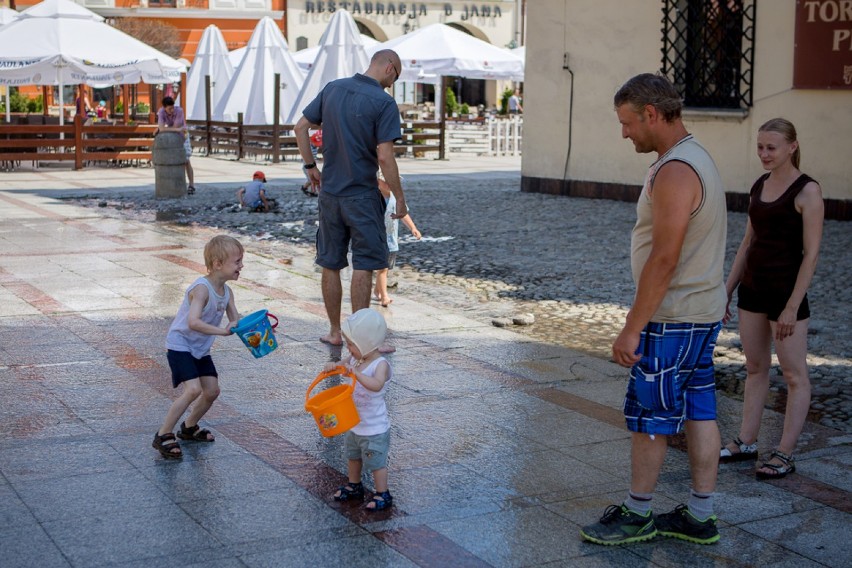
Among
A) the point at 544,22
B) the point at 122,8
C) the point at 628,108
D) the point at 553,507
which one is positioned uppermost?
the point at 122,8

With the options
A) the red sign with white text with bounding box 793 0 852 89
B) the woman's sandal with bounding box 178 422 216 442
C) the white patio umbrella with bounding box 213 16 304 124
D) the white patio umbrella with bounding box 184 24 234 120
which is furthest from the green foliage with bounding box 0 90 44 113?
the woman's sandal with bounding box 178 422 216 442

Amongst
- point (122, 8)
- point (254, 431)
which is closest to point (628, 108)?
point (254, 431)

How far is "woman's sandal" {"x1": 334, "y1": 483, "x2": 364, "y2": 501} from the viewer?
468cm

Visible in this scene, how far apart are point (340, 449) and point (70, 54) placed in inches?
773

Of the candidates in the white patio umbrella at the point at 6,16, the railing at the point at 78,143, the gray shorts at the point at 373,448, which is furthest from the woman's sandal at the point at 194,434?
the white patio umbrella at the point at 6,16

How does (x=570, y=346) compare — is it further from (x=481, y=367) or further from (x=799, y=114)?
(x=799, y=114)

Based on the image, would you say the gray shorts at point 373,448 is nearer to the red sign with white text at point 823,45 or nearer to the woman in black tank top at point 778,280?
the woman in black tank top at point 778,280

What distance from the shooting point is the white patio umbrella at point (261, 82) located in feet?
91.9

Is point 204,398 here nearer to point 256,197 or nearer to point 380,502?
point 380,502

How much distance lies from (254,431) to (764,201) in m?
2.62

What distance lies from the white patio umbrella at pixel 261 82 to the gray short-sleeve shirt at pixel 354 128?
20963 mm

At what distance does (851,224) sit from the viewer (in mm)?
14148

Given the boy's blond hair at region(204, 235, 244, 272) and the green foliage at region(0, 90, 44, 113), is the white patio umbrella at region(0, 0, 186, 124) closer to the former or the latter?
the green foliage at region(0, 90, 44, 113)

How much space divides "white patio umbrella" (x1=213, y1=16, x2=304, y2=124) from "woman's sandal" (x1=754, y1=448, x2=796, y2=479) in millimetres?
23750
